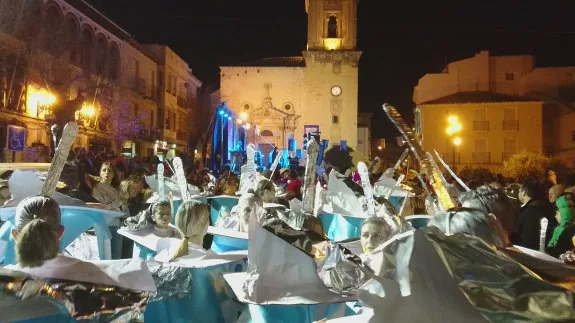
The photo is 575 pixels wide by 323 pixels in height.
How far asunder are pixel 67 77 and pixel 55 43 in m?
1.99

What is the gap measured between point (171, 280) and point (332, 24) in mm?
50905

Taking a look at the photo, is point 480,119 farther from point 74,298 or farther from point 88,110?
point 74,298

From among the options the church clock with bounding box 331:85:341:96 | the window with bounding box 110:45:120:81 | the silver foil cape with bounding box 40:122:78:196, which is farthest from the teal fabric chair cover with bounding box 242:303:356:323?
the church clock with bounding box 331:85:341:96

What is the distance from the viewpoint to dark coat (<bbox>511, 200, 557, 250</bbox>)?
21.2ft

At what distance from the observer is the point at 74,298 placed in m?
2.54

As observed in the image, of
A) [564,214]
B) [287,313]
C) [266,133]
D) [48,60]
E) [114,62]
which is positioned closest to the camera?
[287,313]

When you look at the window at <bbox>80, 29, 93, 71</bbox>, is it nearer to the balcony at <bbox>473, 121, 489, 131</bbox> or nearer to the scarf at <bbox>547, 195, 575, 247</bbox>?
the balcony at <bbox>473, 121, 489, 131</bbox>

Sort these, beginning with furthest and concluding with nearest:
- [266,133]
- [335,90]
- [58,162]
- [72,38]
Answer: [266,133] < [335,90] < [72,38] < [58,162]

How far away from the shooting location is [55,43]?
83.8ft

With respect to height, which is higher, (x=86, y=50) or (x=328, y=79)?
(x=328, y=79)

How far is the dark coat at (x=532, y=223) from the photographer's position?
6449mm

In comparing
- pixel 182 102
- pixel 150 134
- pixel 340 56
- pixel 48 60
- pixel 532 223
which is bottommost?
pixel 532 223

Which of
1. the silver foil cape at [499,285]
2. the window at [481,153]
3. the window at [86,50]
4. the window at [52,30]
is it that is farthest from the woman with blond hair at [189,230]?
the window at [481,153]

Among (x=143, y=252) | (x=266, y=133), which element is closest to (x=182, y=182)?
(x=143, y=252)
